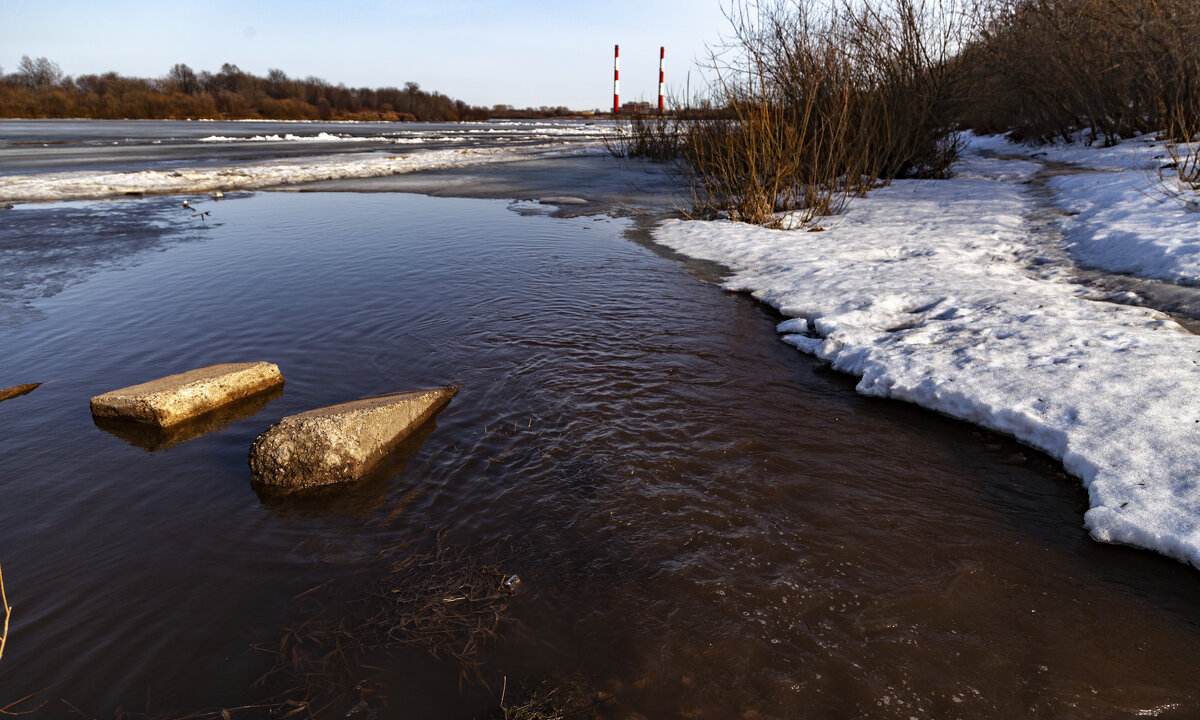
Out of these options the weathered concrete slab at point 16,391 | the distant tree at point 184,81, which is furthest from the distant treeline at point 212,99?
the weathered concrete slab at point 16,391

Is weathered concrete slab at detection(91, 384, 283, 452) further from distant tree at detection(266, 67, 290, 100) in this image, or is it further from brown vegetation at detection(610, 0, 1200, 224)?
distant tree at detection(266, 67, 290, 100)

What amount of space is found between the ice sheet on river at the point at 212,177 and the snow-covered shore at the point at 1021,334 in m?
12.0

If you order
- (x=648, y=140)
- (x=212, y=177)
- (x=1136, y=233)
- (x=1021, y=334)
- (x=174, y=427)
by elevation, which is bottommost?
(x=174, y=427)

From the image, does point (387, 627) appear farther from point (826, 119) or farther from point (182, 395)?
point (826, 119)

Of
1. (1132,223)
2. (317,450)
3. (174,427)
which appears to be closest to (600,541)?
(317,450)

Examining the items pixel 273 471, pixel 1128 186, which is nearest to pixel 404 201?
pixel 273 471

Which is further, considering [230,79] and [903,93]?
[230,79]

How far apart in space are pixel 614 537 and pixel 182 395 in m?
2.94

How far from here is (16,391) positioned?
A: 420cm

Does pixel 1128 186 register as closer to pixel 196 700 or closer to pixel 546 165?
pixel 196 700

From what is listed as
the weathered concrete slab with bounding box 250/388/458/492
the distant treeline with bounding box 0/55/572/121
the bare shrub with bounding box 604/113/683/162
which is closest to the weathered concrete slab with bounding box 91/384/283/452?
the weathered concrete slab with bounding box 250/388/458/492

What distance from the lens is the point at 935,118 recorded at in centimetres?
1320

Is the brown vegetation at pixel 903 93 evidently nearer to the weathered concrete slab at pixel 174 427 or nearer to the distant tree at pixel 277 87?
the weathered concrete slab at pixel 174 427

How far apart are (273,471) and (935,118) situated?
1470 centimetres
